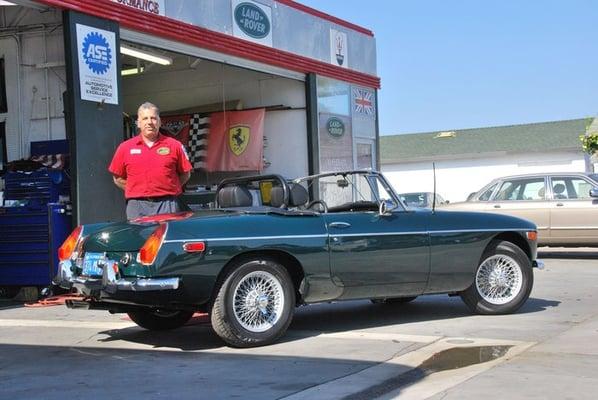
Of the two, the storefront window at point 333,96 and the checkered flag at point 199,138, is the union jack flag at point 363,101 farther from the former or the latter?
the checkered flag at point 199,138

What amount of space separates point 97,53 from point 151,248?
468 centimetres

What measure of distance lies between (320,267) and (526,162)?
35294mm

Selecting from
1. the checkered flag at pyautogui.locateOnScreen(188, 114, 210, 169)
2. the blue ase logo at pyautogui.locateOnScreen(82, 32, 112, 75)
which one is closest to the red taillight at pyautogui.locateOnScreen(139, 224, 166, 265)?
the blue ase logo at pyautogui.locateOnScreen(82, 32, 112, 75)

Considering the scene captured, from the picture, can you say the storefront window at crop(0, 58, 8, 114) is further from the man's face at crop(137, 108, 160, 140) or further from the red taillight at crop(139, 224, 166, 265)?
the red taillight at crop(139, 224, 166, 265)

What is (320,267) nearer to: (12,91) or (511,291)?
(511,291)

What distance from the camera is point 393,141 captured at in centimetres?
4691

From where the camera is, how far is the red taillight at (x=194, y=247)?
18.2 feet

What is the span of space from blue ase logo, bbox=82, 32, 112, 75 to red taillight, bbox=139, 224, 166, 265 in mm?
4392

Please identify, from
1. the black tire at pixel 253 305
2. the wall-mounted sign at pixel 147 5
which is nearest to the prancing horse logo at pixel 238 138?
the wall-mounted sign at pixel 147 5

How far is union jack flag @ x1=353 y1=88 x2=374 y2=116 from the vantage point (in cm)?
1609

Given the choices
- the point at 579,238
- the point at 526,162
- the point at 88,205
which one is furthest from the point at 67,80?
the point at 526,162

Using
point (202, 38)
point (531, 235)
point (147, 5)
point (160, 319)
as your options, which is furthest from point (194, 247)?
point (202, 38)

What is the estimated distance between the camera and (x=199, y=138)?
16.1m

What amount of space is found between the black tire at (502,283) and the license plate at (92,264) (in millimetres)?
3598
